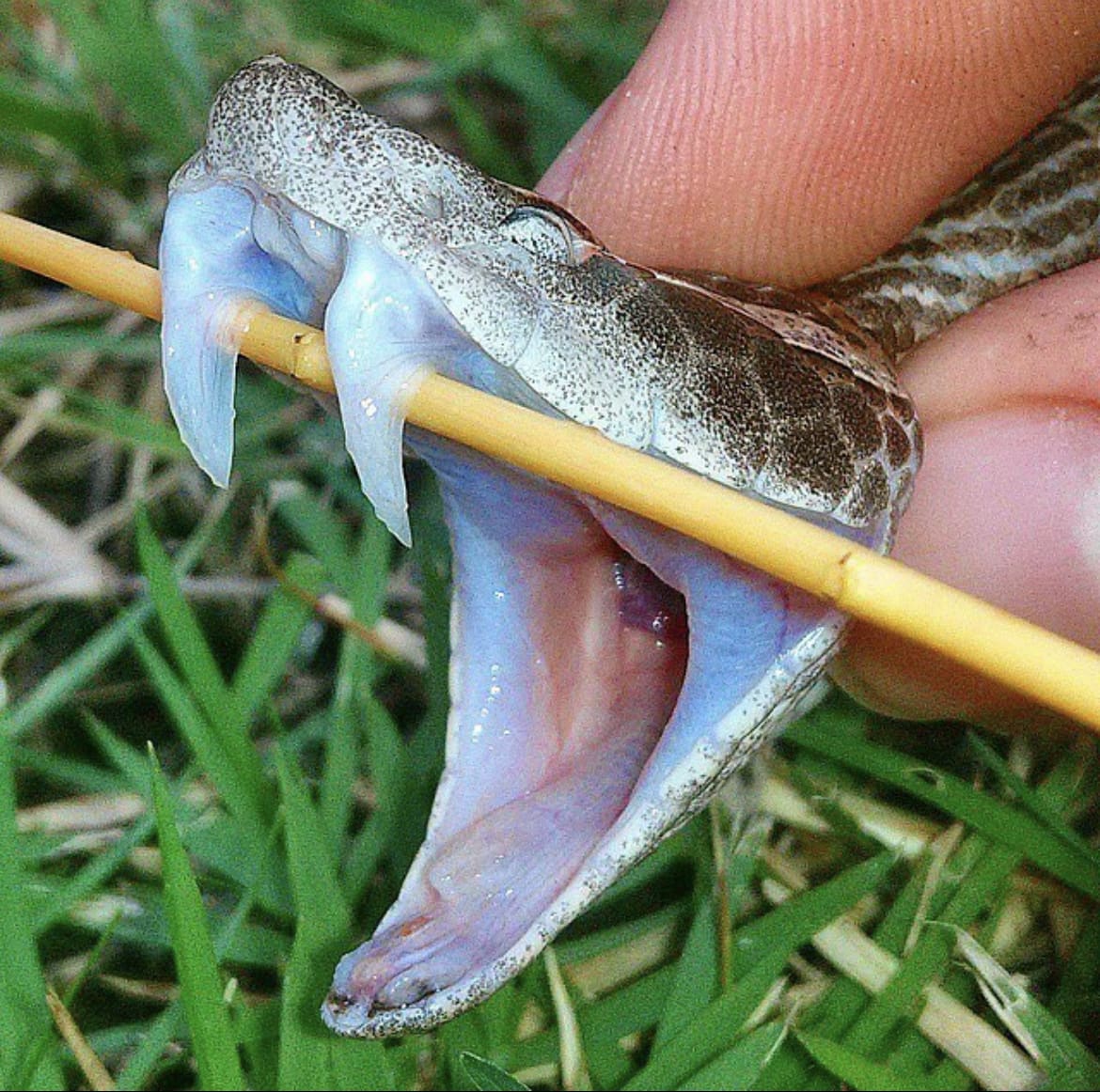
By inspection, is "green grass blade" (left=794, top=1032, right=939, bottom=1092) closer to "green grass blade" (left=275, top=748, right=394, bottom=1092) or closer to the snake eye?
"green grass blade" (left=275, top=748, right=394, bottom=1092)

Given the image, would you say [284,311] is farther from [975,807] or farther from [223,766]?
[975,807]

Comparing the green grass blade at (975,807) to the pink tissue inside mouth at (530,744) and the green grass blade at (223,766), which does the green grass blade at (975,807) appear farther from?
the green grass blade at (223,766)

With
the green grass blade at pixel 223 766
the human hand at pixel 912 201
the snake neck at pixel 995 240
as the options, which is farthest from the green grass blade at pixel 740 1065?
the snake neck at pixel 995 240

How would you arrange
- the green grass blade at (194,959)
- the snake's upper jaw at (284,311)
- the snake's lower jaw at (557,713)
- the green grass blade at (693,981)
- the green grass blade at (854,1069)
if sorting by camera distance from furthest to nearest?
the green grass blade at (693,981)
the green grass blade at (854,1069)
the green grass blade at (194,959)
the snake's lower jaw at (557,713)
the snake's upper jaw at (284,311)

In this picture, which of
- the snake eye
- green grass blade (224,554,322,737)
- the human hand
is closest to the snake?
the snake eye

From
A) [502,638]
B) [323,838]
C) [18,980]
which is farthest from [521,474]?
[18,980]

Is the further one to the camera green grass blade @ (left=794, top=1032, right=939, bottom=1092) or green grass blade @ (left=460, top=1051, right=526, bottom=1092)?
green grass blade @ (left=794, top=1032, right=939, bottom=1092)
